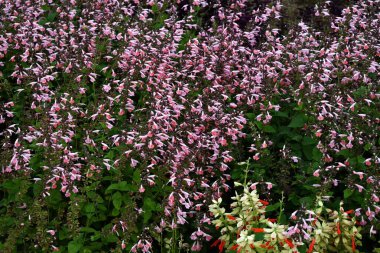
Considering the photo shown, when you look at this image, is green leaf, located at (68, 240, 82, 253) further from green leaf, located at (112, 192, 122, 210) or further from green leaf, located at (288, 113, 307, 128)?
green leaf, located at (288, 113, 307, 128)

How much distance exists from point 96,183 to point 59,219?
444mm

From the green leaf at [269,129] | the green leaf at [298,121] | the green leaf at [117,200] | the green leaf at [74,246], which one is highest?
the green leaf at [298,121]

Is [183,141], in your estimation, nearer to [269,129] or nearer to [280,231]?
[269,129]

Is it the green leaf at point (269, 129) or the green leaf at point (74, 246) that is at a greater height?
the green leaf at point (269, 129)

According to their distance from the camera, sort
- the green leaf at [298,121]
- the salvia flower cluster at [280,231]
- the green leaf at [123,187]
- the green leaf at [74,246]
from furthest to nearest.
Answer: the green leaf at [298,121]
the green leaf at [123,187]
the green leaf at [74,246]
the salvia flower cluster at [280,231]

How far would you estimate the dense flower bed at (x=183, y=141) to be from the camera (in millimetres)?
4859

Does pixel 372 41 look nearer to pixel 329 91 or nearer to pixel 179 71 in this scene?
pixel 329 91

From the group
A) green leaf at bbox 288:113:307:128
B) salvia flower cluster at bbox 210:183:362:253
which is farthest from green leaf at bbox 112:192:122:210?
green leaf at bbox 288:113:307:128

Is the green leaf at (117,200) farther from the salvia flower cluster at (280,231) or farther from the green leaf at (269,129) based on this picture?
the green leaf at (269,129)

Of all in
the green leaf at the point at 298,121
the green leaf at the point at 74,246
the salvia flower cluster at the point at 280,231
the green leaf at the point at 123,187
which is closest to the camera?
the salvia flower cluster at the point at 280,231

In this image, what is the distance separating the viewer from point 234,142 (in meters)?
5.57

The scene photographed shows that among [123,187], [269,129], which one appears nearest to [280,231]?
[123,187]

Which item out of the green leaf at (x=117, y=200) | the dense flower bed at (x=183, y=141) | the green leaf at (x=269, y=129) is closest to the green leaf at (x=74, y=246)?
the dense flower bed at (x=183, y=141)

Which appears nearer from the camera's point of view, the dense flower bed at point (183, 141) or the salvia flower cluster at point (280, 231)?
the salvia flower cluster at point (280, 231)
